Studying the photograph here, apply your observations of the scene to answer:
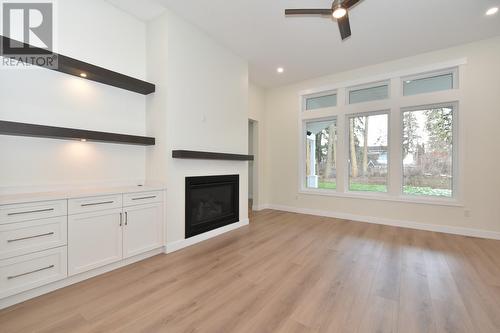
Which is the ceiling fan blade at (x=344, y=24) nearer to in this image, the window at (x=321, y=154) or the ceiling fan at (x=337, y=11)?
the ceiling fan at (x=337, y=11)

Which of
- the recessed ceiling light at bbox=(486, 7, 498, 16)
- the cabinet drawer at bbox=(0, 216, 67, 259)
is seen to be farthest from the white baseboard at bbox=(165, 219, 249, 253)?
the recessed ceiling light at bbox=(486, 7, 498, 16)

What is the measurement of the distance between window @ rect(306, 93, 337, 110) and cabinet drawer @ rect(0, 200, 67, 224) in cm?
515

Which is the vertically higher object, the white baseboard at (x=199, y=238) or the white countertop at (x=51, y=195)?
the white countertop at (x=51, y=195)

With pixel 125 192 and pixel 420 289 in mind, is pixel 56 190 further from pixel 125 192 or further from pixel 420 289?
pixel 420 289

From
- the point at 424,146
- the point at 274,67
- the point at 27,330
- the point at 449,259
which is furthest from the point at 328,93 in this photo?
the point at 27,330

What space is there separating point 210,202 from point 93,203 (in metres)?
1.75

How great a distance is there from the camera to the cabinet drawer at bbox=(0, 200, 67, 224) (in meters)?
1.79

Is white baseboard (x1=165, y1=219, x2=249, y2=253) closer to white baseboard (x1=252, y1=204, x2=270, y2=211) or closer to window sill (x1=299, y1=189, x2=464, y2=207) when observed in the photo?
white baseboard (x1=252, y1=204, x2=270, y2=211)

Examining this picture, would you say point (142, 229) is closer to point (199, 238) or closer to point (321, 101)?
point (199, 238)

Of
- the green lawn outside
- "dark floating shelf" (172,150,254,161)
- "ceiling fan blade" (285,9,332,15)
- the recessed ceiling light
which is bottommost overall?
the green lawn outside

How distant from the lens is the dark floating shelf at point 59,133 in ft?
6.37

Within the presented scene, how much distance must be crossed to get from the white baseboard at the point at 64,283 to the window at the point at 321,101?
4763 millimetres

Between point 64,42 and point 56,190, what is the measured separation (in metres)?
1.72

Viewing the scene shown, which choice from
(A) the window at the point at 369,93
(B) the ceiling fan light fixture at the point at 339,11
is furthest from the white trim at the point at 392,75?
(B) the ceiling fan light fixture at the point at 339,11
